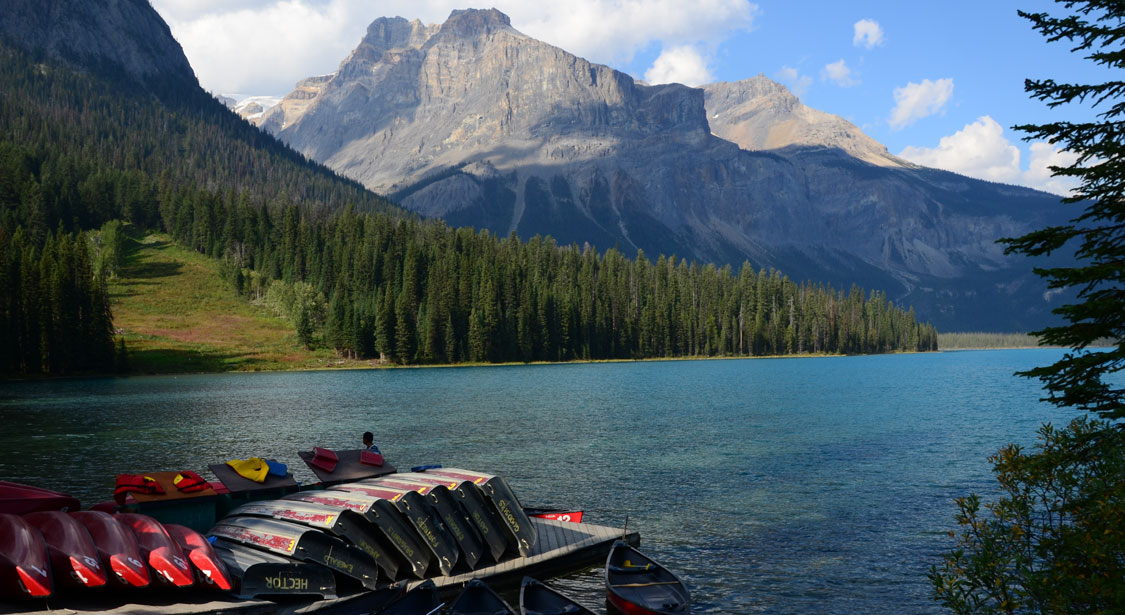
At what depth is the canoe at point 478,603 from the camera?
2199 centimetres

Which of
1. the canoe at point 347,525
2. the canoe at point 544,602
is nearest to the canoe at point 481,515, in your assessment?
the canoe at point 347,525

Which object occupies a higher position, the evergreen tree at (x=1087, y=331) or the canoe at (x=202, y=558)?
the evergreen tree at (x=1087, y=331)

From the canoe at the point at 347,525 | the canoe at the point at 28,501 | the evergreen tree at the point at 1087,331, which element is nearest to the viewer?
the evergreen tree at the point at 1087,331

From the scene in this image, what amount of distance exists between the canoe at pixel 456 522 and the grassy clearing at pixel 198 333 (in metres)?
136

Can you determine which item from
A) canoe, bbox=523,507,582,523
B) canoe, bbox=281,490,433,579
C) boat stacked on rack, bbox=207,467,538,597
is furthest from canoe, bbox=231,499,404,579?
canoe, bbox=523,507,582,523

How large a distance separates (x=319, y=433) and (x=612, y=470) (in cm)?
2979

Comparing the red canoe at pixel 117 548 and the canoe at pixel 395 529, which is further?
the canoe at pixel 395 529

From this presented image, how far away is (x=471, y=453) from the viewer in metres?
55.5

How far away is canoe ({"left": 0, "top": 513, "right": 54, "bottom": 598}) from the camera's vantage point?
20.2 meters

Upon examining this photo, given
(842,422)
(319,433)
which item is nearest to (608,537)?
(319,433)

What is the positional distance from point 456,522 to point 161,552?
30.3 ft

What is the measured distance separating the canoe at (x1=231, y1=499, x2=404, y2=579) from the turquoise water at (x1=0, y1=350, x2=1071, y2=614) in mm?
6254

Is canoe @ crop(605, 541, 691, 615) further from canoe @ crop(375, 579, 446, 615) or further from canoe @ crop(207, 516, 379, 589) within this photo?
canoe @ crop(207, 516, 379, 589)

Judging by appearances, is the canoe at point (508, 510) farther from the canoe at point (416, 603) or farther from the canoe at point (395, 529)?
the canoe at point (416, 603)
